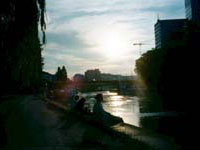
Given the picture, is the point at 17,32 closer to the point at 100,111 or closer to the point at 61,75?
the point at 100,111

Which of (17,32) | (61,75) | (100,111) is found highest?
(61,75)

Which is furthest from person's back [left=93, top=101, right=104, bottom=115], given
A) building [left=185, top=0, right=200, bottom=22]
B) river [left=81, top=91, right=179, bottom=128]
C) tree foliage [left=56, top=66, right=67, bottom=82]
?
building [left=185, top=0, right=200, bottom=22]

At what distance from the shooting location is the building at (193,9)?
575 ft

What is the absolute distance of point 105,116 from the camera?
16.9m

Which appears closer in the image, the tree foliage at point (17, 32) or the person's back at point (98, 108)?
the tree foliage at point (17, 32)

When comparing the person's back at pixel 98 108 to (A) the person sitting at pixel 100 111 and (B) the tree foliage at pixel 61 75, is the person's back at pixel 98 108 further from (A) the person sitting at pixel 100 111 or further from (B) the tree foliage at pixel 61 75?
(B) the tree foliage at pixel 61 75

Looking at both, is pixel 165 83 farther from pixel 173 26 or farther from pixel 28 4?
pixel 173 26

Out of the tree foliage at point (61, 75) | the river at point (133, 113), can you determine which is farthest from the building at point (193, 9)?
the river at point (133, 113)

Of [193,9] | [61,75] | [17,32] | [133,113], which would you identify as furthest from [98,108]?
[193,9]

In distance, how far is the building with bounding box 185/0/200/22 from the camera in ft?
575

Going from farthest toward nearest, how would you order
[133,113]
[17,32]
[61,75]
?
[61,75], [133,113], [17,32]

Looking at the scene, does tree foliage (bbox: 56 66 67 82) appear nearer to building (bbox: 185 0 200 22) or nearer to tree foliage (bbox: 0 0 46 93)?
building (bbox: 185 0 200 22)

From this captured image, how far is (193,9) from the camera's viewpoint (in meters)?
179

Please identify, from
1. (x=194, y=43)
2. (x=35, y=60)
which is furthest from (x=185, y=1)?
(x=35, y=60)
